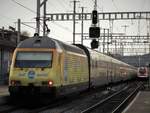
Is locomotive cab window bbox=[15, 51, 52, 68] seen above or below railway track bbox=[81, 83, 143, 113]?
above

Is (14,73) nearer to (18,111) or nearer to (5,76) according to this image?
(18,111)

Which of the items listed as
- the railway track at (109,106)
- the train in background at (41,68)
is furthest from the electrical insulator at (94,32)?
the train in background at (41,68)

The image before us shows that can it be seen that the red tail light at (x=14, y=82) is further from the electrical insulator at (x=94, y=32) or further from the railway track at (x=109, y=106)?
the electrical insulator at (x=94, y=32)

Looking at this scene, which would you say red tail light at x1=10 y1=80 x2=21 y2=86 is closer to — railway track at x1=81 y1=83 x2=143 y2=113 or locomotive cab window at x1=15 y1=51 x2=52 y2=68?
locomotive cab window at x1=15 y1=51 x2=52 y2=68

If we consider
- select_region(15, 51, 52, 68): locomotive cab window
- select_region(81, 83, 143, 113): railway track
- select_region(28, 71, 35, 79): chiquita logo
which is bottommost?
select_region(81, 83, 143, 113): railway track

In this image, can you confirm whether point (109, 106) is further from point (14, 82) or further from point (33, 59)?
point (14, 82)

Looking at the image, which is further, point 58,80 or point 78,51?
point 78,51

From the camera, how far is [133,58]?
471ft

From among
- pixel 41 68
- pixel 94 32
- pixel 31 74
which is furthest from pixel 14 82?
pixel 94 32

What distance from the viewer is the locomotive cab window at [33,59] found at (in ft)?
64.5

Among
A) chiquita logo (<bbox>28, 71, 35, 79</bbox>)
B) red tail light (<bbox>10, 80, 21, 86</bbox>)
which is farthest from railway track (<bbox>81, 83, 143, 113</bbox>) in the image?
red tail light (<bbox>10, 80, 21, 86</bbox>)

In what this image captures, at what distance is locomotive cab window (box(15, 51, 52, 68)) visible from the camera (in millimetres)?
19656

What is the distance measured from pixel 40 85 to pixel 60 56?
6.03 feet

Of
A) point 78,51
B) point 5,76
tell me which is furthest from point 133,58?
point 78,51
